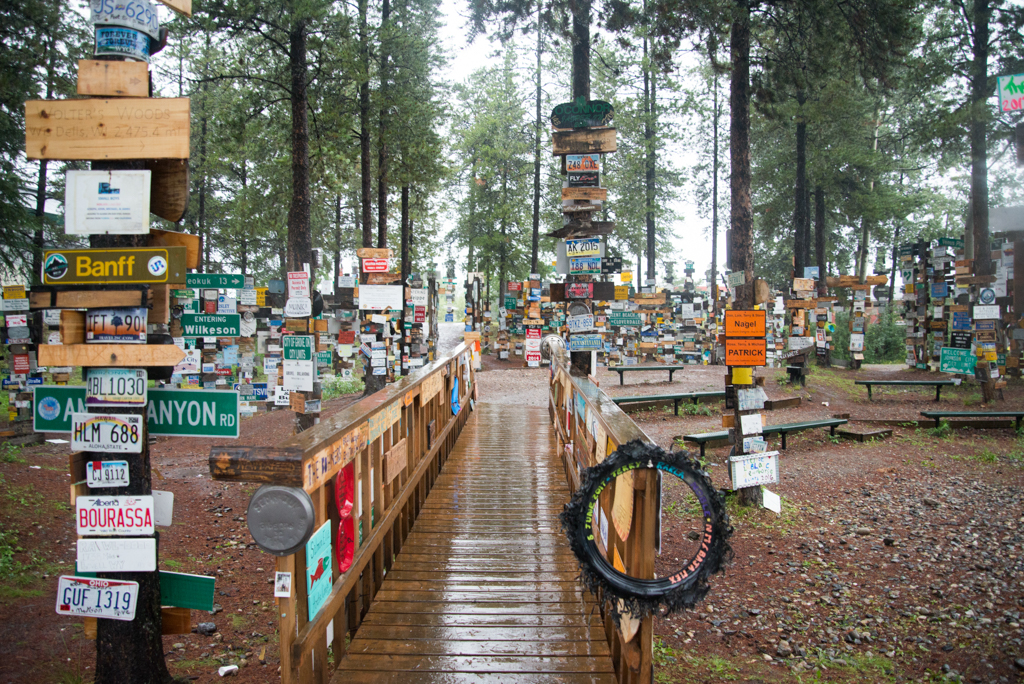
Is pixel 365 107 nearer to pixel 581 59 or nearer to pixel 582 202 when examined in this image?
pixel 581 59

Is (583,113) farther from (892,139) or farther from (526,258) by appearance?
(526,258)

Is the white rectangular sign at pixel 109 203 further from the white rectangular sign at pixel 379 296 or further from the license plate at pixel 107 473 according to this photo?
the white rectangular sign at pixel 379 296

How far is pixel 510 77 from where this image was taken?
29812 millimetres

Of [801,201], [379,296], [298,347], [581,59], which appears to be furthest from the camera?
[801,201]

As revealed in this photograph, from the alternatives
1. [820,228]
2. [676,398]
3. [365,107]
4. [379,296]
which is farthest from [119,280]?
[820,228]

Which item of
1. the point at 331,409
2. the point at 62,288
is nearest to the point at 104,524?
the point at 62,288

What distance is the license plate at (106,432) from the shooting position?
333 centimetres

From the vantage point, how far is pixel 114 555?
10.9 feet

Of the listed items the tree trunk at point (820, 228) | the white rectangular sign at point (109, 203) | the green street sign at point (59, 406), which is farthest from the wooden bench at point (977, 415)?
the green street sign at point (59, 406)

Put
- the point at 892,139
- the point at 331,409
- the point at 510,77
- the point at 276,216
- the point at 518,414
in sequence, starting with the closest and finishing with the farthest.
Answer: the point at 518,414 → the point at 331,409 → the point at 276,216 → the point at 892,139 → the point at 510,77

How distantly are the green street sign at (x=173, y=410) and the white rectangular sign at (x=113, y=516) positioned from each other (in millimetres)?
410

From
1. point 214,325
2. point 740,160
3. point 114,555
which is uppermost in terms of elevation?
point 740,160

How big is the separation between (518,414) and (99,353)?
9431 millimetres

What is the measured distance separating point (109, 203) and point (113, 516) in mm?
1737
